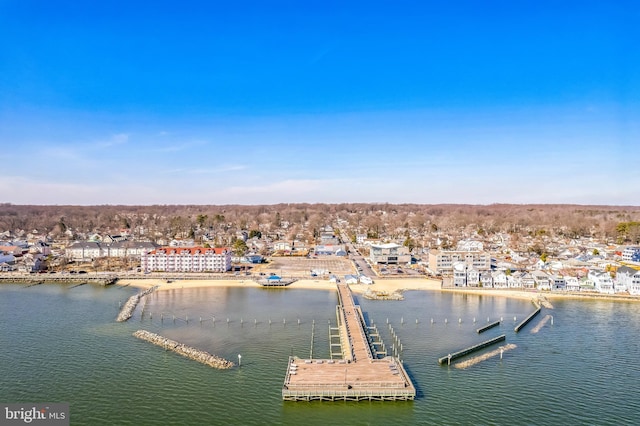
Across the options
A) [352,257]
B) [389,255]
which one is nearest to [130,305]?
[389,255]

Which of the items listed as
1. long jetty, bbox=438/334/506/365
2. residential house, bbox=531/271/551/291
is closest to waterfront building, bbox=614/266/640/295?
residential house, bbox=531/271/551/291

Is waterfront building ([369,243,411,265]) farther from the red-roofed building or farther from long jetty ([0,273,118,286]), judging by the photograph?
long jetty ([0,273,118,286])

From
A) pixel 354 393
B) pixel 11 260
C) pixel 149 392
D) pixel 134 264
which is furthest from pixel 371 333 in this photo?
pixel 11 260

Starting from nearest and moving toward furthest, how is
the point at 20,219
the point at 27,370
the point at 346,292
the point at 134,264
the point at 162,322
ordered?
1. the point at 27,370
2. the point at 162,322
3. the point at 346,292
4. the point at 134,264
5. the point at 20,219

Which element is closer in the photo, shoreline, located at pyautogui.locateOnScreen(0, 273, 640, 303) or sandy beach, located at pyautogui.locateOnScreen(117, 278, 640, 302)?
sandy beach, located at pyautogui.locateOnScreen(117, 278, 640, 302)

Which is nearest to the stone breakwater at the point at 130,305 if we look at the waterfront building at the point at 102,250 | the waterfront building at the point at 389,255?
the waterfront building at the point at 102,250

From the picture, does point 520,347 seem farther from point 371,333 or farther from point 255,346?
point 255,346
